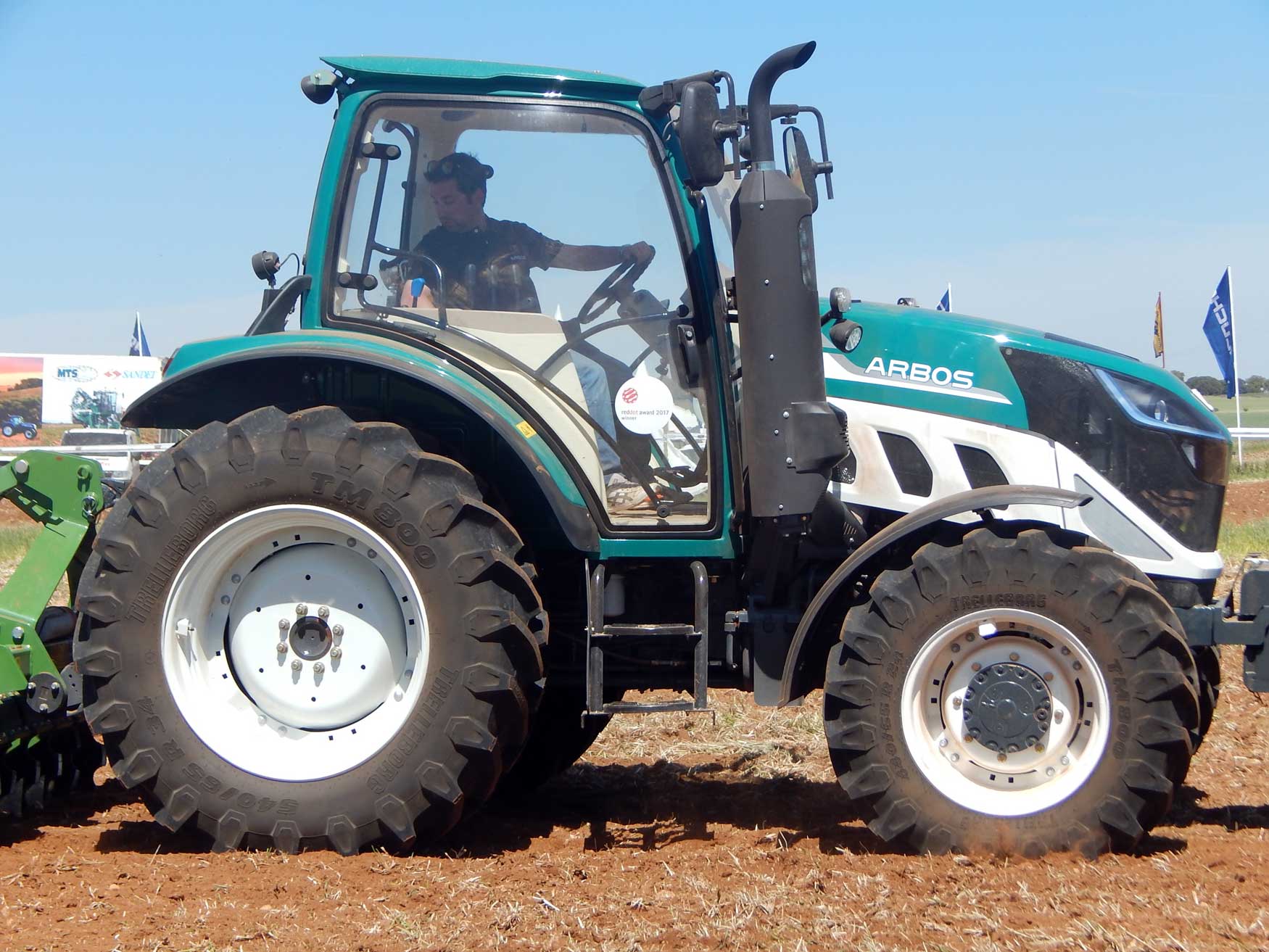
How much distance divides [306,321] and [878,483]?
6.76ft

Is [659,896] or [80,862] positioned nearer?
[659,896]

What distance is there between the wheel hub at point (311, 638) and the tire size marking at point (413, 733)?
0.43 meters

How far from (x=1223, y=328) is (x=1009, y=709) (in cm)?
1860

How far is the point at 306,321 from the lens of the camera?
422 cm

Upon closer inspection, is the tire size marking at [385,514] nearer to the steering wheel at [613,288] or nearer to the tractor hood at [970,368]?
the steering wheel at [613,288]

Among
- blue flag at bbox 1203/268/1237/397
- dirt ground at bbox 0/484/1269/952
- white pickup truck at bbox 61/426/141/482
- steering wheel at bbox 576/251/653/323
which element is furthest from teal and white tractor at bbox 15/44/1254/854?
blue flag at bbox 1203/268/1237/397

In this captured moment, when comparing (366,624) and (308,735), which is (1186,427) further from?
(308,735)

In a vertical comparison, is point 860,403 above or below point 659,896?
above

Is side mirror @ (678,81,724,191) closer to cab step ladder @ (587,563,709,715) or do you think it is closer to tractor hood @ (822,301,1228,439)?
tractor hood @ (822,301,1228,439)

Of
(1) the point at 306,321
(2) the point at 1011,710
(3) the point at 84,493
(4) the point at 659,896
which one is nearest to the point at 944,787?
(2) the point at 1011,710

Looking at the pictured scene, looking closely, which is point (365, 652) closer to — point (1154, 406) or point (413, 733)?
point (413, 733)

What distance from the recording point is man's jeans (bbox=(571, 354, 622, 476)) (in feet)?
13.6

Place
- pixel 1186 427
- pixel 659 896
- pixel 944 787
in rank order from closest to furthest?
pixel 659 896, pixel 944 787, pixel 1186 427

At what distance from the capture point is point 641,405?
416 centimetres
